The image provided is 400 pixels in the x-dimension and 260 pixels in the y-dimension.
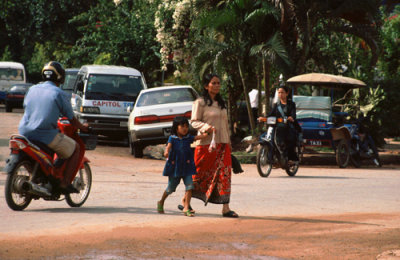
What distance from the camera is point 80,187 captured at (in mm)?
9945

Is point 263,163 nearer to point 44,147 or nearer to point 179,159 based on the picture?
point 179,159

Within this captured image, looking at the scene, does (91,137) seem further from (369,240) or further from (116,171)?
(116,171)

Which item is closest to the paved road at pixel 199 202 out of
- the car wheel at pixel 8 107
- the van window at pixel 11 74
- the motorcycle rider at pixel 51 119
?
the motorcycle rider at pixel 51 119

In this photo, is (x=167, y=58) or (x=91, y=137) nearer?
(x=91, y=137)

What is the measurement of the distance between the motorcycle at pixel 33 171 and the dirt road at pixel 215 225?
204mm

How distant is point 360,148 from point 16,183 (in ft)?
38.3

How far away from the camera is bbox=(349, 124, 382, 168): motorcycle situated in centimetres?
1898

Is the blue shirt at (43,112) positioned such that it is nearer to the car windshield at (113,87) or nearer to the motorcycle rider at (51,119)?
the motorcycle rider at (51,119)

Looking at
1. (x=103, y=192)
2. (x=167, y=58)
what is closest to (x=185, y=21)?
(x=167, y=58)

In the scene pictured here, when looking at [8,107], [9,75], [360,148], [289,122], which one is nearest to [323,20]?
[360,148]

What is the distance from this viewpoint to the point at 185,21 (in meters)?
24.6

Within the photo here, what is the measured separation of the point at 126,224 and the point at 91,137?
1.85 metres

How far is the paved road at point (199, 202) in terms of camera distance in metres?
8.76

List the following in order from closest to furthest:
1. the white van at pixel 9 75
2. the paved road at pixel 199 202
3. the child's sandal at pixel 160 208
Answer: the paved road at pixel 199 202 → the child's sandal at pixel 160 208 → the white van at pixel 9 75
